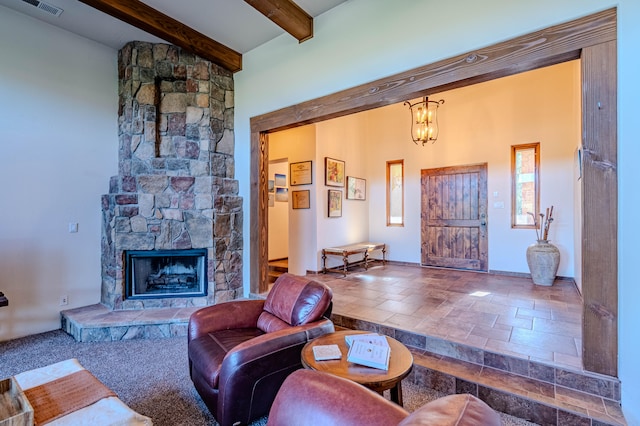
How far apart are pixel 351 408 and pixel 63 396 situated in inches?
55.7

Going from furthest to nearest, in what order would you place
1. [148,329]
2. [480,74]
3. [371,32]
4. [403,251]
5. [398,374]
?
[403,251]
[148,329]
[371,32]
[480,74]
[398,374]

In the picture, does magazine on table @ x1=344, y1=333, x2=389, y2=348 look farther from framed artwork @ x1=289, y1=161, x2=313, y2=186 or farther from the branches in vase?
the branches in vase

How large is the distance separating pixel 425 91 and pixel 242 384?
2.68 metres

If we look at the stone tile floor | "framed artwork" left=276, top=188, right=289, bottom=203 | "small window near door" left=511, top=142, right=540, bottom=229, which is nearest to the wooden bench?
the stone tile floor

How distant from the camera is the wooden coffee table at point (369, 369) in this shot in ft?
4.94

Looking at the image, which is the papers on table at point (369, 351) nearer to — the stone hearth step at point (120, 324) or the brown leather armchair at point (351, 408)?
the brown leather armchair at point (351, 408)

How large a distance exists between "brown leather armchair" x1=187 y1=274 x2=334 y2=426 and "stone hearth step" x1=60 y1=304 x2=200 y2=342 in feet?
4.07

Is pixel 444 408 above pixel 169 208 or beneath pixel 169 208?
beneath

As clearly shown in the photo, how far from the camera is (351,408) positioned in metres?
1.14

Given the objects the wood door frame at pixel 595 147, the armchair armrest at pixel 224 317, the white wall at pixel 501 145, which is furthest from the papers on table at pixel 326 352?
the white wall at pixel 501 145

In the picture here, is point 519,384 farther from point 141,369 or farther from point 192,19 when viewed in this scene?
point 192,19

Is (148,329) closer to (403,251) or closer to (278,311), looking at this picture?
(278,311)

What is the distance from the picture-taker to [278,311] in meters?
2.48

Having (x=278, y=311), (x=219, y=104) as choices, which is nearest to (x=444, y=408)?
(x=278, y=311)
